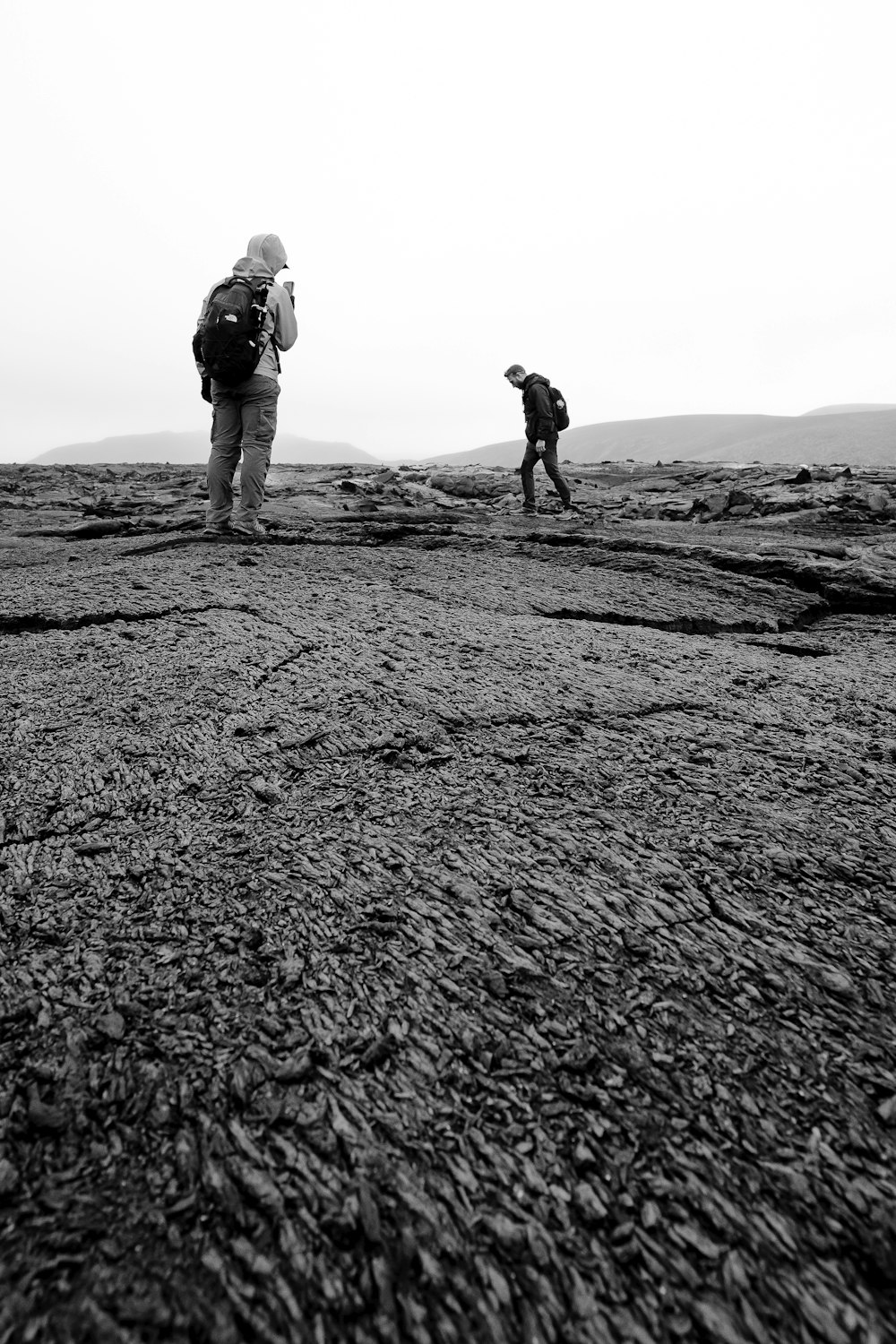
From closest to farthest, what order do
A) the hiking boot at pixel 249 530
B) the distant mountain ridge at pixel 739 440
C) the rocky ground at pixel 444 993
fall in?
the rocky ground at pixel 444 993, the hiking boot at pixel 249 530, the distant mountain ridge at pixel 739 440

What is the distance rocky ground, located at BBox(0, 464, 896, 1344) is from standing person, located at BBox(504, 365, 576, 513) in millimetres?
4766

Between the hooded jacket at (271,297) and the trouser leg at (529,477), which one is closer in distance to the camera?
the hooded jacket at (271,297)

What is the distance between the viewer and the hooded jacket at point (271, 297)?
4238mm

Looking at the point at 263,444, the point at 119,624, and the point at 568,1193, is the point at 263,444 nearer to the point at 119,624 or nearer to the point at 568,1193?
the point at 119,624

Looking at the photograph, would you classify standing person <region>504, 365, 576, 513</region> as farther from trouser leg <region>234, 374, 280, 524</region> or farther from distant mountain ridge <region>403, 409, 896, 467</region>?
distant mountain ridge <region>403, 409, 896, 467</region>

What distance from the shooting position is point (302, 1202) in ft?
2.58

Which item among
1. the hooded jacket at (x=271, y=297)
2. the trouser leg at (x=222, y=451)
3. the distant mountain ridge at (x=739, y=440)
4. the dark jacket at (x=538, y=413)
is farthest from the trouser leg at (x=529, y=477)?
the distant mountain ridge at (x=739, y=440)

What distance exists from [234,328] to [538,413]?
3.82m

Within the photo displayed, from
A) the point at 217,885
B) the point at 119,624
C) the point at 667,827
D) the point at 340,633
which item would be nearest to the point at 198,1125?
the point at 217,885

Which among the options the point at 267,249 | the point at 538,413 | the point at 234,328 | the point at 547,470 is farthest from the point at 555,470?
the point at 234,328

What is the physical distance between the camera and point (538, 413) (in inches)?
275

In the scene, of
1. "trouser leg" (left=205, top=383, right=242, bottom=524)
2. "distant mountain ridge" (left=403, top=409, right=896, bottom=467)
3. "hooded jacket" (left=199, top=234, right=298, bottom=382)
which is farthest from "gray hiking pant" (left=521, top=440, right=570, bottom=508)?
"distant mountain ridge" (left=403, top=409, right=896, bottom=467)

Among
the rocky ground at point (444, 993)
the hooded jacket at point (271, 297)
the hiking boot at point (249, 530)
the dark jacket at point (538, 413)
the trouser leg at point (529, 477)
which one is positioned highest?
the hooded jacket at point (271, 297)

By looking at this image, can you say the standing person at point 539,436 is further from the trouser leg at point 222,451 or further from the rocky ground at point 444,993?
the rocky ground at point 444,993
